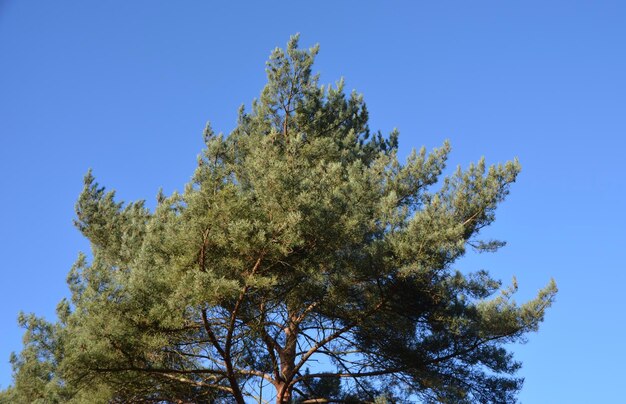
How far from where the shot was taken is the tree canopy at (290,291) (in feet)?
26.8

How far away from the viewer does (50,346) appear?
937 centimetres

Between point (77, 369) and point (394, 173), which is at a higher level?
point (394, 173)

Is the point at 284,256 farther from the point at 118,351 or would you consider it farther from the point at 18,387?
the point at 18,387

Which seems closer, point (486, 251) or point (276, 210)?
point (276, 210)

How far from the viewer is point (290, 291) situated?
906 cm

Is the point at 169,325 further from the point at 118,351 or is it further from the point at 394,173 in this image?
the point at 394,173

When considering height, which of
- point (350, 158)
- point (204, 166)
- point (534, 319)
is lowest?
point (534, 319)

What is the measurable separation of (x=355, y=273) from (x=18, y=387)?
532cm

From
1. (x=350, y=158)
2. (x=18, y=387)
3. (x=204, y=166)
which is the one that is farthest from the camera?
(x=350, y=158)

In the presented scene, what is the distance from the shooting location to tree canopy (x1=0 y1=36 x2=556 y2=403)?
8.18 metres

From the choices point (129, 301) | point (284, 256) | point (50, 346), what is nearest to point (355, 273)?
point (284, 256)

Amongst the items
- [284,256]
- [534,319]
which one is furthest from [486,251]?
[284,256]

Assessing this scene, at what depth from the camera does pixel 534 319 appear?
30.9 feet

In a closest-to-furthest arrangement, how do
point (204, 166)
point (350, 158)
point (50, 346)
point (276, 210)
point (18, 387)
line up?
point (276, 210)
point (204, 166)
point (50, 346)
point (18, 387)
point (350, 158)
